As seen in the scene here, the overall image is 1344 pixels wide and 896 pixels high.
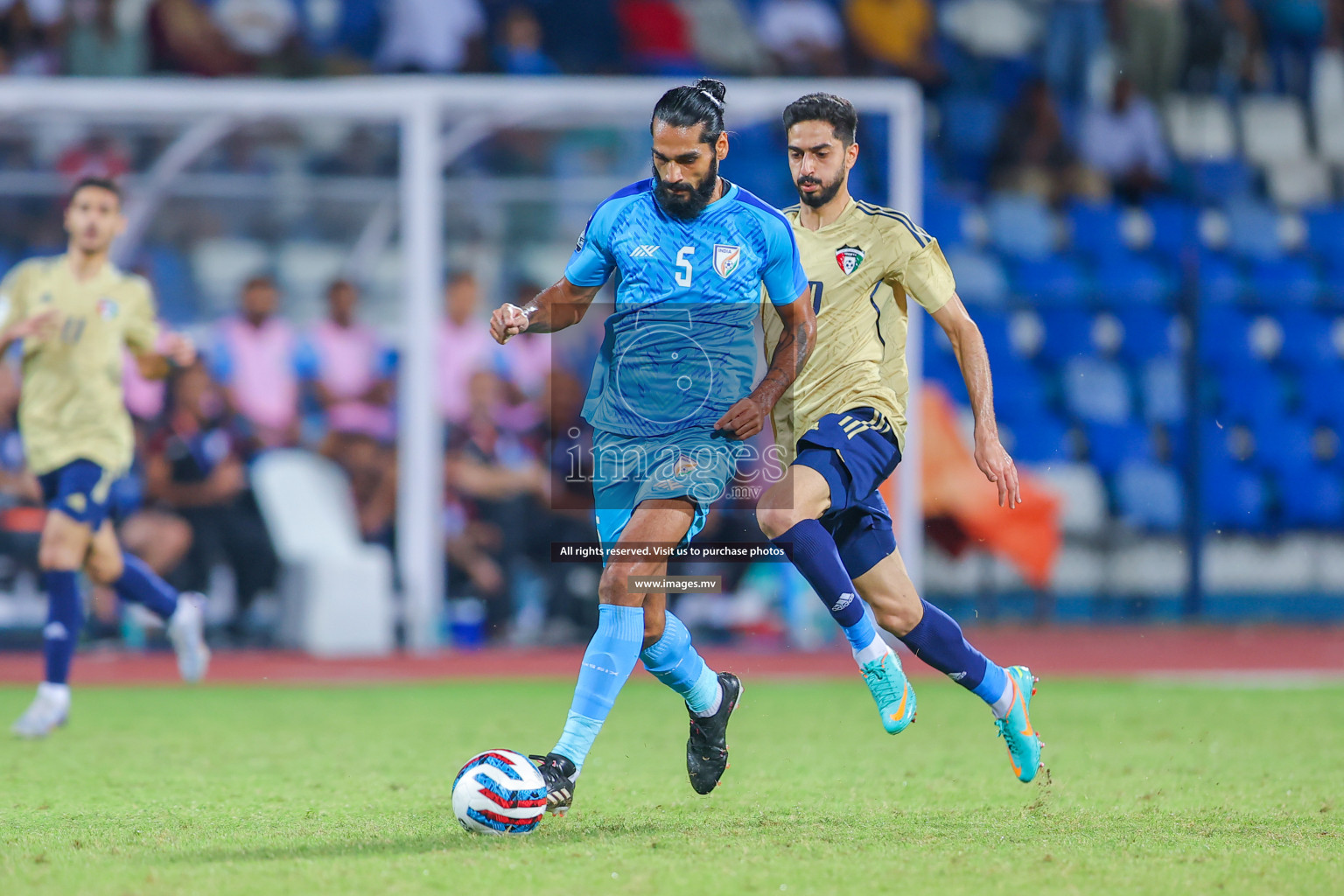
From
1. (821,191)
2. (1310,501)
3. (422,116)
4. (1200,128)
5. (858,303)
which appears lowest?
(1310,501)

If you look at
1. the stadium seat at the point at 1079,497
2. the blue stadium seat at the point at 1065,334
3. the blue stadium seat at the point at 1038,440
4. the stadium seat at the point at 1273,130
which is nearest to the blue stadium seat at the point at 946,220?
the blue stadium seat at the point at 1065,334

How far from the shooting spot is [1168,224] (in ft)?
46.4

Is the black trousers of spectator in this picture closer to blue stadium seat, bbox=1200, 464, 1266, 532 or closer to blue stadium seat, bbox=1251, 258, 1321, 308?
blue stadium seat, bbox=1200, 464, 1266, 532

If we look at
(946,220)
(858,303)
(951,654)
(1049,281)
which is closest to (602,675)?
(951,654)

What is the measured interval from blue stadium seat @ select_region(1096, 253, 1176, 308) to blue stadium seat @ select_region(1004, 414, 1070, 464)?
1.00m

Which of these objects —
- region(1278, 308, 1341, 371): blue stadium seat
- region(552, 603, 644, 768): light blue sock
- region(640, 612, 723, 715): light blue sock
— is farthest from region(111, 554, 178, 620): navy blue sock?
region(1278, 308, 1341, 371): blue stadium seat

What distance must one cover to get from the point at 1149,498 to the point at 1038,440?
2.96 ft

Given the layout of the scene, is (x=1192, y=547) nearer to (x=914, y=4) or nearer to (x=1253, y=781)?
(x=914, y=4)

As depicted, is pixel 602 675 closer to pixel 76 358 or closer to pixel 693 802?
pixel 693 802

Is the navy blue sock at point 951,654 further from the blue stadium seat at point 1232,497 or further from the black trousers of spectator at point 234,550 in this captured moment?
the blue stadium seat at point 1232,497

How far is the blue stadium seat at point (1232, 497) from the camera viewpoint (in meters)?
12.8

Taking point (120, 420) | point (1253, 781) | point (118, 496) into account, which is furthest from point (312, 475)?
point (1253, 781)

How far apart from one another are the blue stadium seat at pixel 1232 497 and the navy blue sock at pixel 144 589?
25.0 feet

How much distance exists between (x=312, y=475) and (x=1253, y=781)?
23.2 feet
